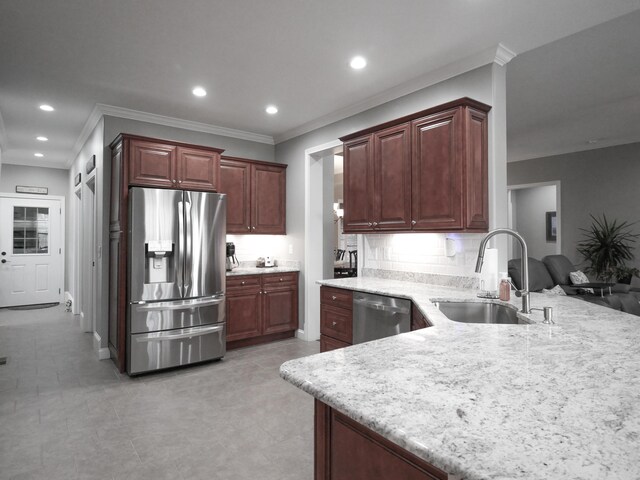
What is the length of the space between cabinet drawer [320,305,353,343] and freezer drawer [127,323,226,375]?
4.04 feet

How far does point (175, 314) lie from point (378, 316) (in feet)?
6.79

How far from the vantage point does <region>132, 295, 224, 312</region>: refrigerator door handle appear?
372cm

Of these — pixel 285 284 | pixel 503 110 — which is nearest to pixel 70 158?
pixel 285 284

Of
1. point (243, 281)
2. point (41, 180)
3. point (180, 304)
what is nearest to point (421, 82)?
point (243, 281)

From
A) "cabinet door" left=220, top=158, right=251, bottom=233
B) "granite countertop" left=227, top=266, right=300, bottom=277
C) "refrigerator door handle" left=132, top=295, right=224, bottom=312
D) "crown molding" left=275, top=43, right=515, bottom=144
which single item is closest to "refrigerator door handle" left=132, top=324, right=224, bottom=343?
"refrigerator door handle" left=132, top=295, right=224, bottom=312

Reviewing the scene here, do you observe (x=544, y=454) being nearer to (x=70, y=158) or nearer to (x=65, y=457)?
(x=65, y=457)

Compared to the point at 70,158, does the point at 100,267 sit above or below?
below

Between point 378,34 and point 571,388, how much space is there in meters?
2.62

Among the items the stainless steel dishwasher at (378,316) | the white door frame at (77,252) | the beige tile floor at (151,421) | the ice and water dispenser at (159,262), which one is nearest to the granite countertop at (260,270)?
the ice and water dispenser at (159,262)

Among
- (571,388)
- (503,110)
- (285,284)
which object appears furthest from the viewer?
(285,284)

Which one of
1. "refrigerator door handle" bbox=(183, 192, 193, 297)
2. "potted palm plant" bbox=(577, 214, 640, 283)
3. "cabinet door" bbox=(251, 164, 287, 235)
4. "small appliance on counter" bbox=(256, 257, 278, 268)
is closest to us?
"refrigerator door handle" bbox=(183, 192, 193, 297)

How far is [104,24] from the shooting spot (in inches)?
105

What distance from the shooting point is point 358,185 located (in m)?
3.73

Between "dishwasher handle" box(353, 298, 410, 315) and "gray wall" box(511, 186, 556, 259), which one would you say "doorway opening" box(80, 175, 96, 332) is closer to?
"dishwasher handle" box(353, 298, 410, 315)
